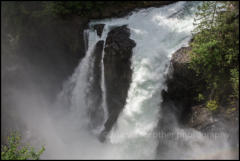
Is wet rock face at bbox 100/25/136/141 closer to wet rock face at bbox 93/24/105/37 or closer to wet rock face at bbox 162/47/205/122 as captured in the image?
wet rock face at bbox 93/24/105/37

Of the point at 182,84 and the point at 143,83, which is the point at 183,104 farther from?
the point at 143,83

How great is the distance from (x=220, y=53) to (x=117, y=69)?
4.90m

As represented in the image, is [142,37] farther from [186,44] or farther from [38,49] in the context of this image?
[38,49]

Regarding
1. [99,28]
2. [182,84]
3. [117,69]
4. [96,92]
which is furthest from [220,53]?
[96,92]

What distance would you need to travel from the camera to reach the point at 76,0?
11.8m

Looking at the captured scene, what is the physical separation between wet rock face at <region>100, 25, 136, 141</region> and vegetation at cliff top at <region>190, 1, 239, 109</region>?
10.9 ft

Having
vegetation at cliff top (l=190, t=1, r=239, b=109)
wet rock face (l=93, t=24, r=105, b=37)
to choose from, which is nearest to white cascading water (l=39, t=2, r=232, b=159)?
wet rock face (l=93, t=24, r=105, b=37)


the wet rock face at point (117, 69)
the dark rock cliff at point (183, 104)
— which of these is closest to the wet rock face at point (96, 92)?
the wet rock face at point (117, 69)

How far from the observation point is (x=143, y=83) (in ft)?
26.8

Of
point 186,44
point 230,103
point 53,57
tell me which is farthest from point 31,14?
point 230,103

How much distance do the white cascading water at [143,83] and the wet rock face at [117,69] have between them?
380 mm

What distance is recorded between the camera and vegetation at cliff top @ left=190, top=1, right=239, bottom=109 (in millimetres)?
6277

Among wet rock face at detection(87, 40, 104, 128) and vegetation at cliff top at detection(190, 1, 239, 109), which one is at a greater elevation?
vegetation at cliff top at detection(190, 1, 239, 109)

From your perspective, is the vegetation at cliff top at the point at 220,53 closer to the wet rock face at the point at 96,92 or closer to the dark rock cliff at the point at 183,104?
the dark rock cliff at the point at 183,104
